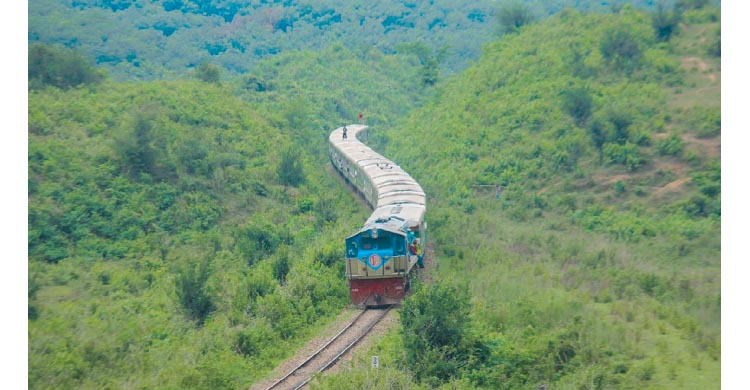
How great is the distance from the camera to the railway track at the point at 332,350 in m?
15.5

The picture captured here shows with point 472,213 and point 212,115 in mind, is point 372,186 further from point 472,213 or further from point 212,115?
point 212,115

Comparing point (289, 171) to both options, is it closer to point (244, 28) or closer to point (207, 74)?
point (207, 74)

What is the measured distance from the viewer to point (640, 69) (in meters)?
40.0

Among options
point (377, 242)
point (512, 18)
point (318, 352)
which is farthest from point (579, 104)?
point (512, 18)

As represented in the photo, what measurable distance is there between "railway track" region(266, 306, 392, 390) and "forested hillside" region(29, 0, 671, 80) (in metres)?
48.7

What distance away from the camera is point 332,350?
17438 millimetres

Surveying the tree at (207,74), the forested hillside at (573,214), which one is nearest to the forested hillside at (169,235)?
the tree at (207,74)

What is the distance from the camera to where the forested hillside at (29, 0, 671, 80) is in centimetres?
6706

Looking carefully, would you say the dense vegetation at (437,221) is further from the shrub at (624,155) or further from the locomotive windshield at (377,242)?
the locomotive windshield at (377,242)

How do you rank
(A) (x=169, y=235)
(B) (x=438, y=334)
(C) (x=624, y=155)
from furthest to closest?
(C) (x=624, y=155), (A) (x=169, y=235), (B) (x=438, y=334)

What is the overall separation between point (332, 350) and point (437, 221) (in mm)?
13655

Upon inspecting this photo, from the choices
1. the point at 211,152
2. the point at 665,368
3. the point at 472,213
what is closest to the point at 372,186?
the point at 472,213

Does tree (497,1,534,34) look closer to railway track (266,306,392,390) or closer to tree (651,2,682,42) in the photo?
tree (651,2,682,42)

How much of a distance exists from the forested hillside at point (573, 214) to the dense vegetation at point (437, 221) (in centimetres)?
10
